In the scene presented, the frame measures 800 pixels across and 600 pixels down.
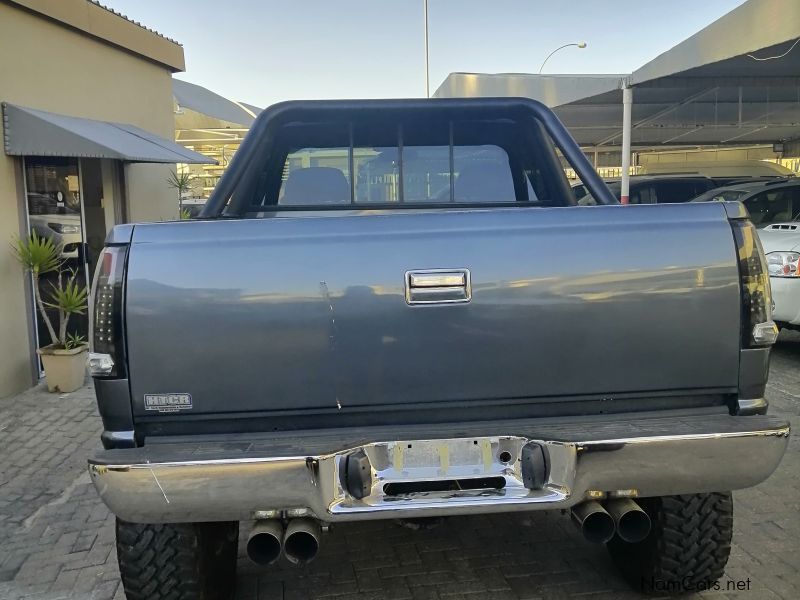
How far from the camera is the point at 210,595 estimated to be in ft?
9.22

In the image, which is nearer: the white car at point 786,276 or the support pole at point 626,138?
the white car at point 786,276

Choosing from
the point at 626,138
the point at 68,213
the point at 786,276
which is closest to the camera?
the point at 786,276

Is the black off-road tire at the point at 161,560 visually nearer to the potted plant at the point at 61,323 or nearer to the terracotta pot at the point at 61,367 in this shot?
the potted plant at the point at 61,323

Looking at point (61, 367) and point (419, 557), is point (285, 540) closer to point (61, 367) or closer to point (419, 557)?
point (419, 557)

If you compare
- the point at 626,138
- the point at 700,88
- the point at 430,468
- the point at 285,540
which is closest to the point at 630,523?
the point at 430,468

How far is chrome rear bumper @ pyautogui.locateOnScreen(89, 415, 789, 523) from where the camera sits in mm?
2209

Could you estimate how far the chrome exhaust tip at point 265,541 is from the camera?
237cm

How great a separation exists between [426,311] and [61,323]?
5786mm

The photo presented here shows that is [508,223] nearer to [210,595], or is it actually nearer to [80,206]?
[210,595]

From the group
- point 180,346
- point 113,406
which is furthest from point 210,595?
point 180,346

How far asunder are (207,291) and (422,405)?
2.66 ft

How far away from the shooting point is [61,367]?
686 centimetres

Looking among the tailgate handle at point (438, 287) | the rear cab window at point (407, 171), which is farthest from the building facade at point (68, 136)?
the tailgate handle at point (438, 287)

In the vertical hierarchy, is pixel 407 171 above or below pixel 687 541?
above
